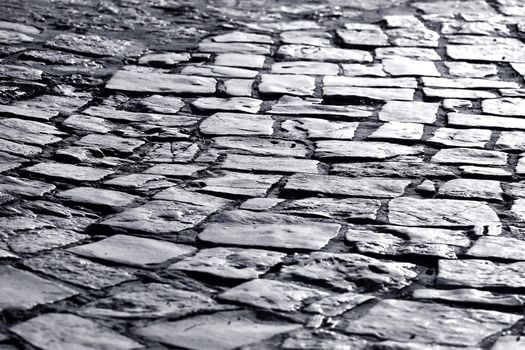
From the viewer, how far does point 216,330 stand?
9.53 ft

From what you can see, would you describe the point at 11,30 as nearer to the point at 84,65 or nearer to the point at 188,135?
the point at 84,65

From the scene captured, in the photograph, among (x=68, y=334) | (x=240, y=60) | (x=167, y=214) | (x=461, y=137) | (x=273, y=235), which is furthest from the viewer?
(x=240, y=60)

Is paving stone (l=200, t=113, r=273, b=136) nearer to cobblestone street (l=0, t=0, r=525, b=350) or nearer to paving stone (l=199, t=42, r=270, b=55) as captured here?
Answer: cobblestone street (l=0, t=0, r=525, b=350)

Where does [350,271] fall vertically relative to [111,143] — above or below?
above

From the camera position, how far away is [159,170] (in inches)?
174

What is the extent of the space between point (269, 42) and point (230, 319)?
13.4 feet

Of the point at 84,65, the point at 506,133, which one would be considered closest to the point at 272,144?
the point at 506,133

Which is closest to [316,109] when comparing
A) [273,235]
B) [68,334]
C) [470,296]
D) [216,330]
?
[273,235]

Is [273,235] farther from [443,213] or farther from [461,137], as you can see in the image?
[461,137]

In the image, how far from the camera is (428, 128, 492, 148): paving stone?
15.9ft

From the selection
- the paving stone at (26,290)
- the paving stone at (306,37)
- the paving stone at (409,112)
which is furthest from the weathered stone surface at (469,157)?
the paving stone at (306,37)

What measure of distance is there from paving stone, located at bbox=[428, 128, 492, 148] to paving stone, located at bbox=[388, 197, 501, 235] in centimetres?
80

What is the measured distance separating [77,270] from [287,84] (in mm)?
2720

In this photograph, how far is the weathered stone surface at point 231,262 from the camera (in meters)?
3.32
